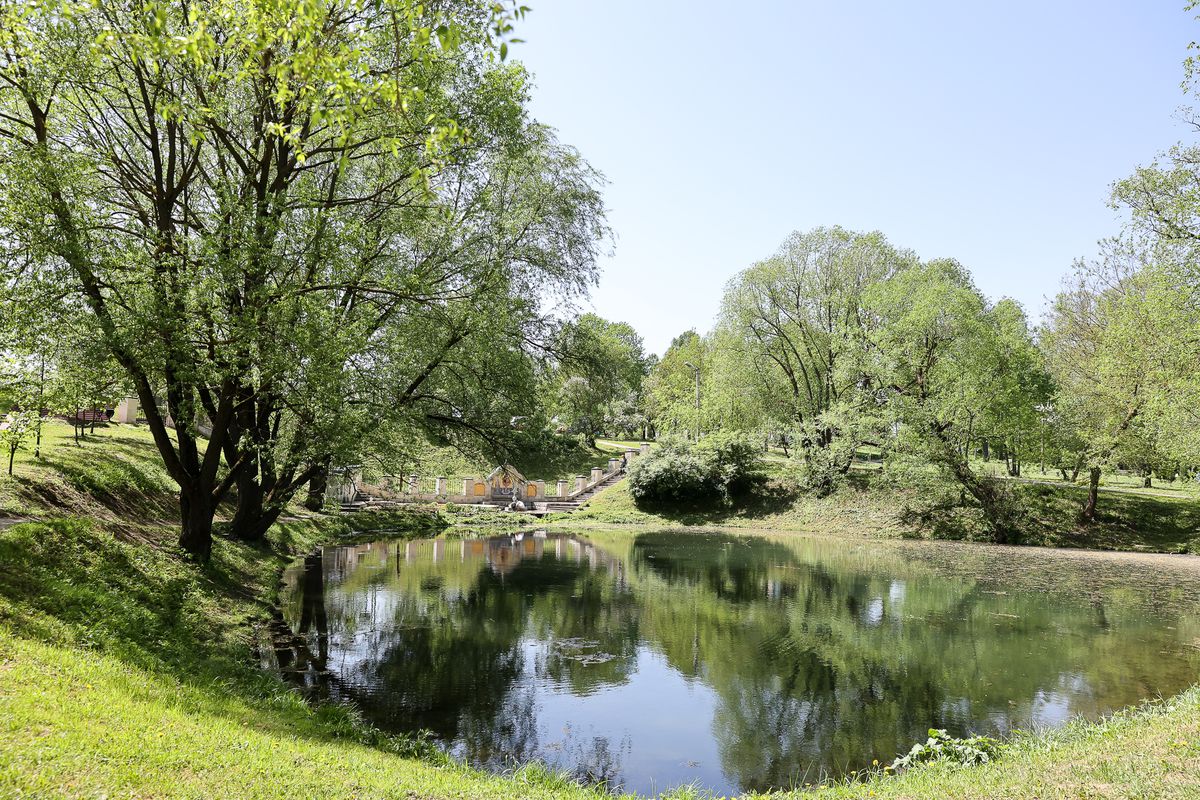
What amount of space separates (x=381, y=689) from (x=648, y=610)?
7330 mm

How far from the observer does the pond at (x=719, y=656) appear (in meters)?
8.48

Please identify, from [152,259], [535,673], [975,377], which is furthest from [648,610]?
[975,377]

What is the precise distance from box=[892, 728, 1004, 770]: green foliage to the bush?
31437mm

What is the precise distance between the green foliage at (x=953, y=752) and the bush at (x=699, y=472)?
31437 millimetres

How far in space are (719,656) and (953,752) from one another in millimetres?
5321

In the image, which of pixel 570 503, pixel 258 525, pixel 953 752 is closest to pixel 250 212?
pixel 258 525

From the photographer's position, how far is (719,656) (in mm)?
12164

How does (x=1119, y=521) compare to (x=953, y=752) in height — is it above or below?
above

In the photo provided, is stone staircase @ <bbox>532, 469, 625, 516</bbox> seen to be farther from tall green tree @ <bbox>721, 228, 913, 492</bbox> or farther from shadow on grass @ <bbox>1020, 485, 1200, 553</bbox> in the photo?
shadow on grass @ <bbox>1020, 485, 1200, 553</bbox>

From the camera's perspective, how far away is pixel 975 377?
1257 inches

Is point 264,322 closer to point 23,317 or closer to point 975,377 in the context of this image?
point 23,317

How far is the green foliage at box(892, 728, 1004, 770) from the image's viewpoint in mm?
6898

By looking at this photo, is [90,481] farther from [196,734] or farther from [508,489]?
[508,489]

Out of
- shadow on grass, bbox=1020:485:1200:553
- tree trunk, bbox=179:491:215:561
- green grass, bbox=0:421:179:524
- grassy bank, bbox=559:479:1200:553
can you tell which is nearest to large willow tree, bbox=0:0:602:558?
tree trunk, bbox=179:491:215:561
